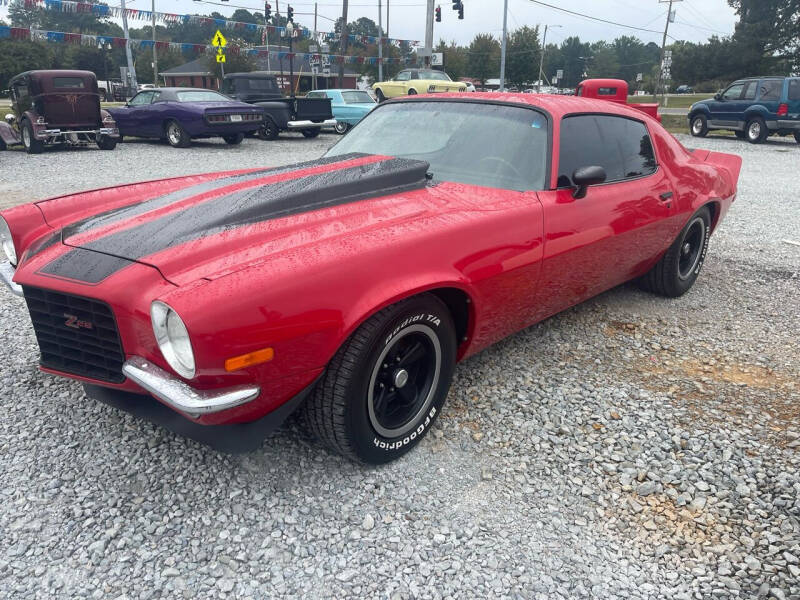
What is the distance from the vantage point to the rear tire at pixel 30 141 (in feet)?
40.4

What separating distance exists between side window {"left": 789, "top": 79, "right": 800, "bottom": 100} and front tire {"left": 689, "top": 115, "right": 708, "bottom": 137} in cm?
252

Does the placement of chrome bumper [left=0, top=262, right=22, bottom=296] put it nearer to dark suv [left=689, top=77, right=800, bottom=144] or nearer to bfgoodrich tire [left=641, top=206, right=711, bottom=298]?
bfgoodrich tire [left=641, top=206, right=711, bottom=298]

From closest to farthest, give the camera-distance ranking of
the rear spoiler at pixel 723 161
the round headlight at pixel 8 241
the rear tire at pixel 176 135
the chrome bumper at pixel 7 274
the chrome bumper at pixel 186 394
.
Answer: the chrome bumper at pixel 186 394
the chrome bumper at pixel 7 274
the round headlight at pixel 8 241
the rear spoiler at pixel 723 161
the rear tire at pixel 176 135

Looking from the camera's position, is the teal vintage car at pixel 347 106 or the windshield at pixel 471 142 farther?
the teal vintage car at pixel 347 106

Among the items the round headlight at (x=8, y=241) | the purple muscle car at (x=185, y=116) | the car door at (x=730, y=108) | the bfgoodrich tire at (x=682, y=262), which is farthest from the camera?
the car door at (x=730, y=108)

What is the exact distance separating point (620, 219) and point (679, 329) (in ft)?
3.26

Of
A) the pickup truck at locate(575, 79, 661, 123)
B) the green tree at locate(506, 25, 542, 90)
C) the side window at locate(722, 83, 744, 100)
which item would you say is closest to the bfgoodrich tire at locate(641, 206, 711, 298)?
the pickup truck at locate(575, 79, 661, 123)

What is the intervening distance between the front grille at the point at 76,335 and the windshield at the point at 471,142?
5.68 ft

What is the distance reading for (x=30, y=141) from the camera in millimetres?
12406

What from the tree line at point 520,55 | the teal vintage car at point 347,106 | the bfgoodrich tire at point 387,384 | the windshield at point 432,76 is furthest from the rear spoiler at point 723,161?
the tree line at point 520,55

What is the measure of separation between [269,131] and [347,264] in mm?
14468

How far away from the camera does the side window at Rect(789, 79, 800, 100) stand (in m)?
15.4

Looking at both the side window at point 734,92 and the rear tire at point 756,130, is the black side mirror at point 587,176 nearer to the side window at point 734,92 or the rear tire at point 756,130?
the rear tire at point 756,130

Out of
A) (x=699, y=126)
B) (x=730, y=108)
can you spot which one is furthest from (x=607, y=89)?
(x=699, y=126)
